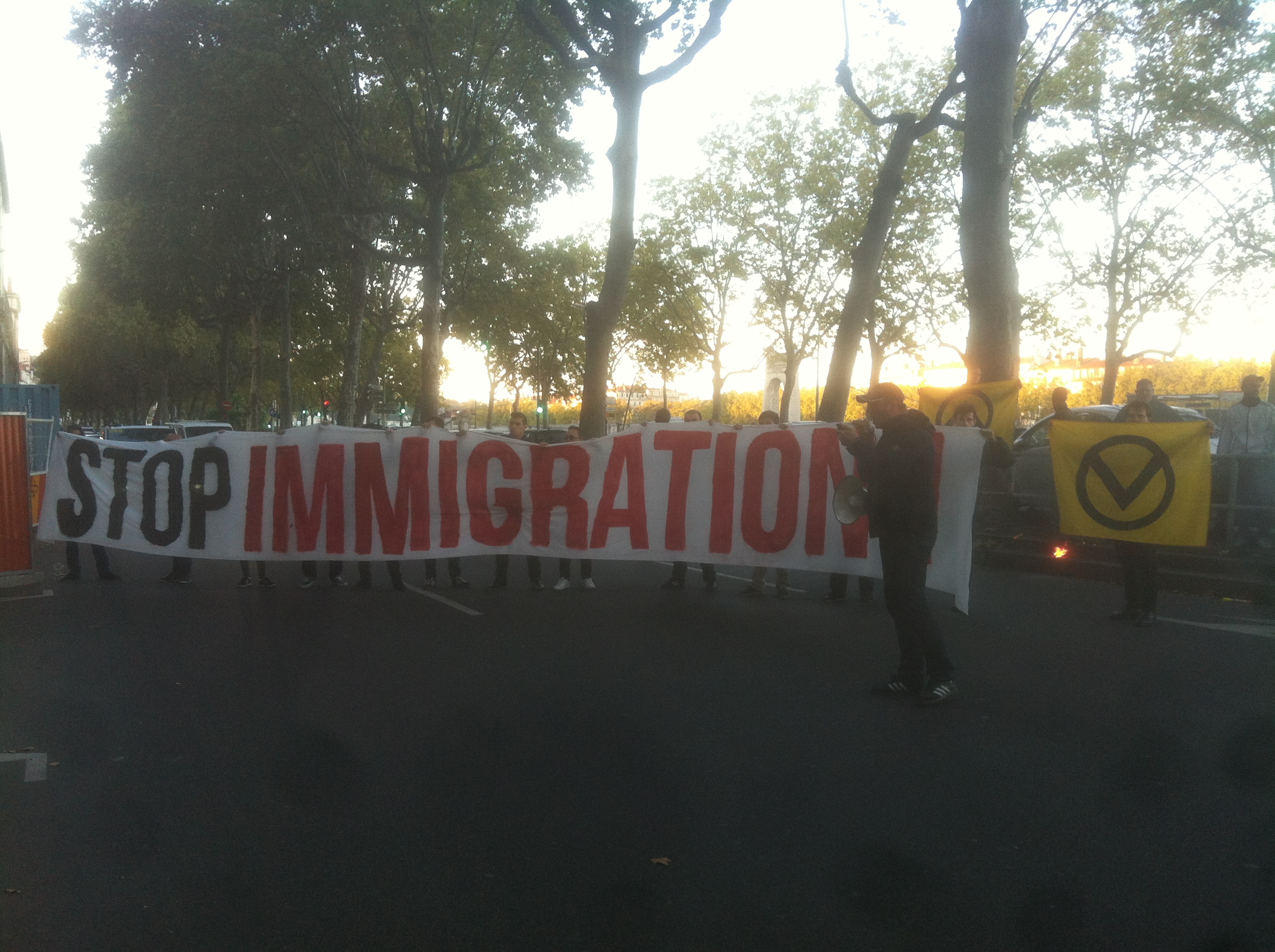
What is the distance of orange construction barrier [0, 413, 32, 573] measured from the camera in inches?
510

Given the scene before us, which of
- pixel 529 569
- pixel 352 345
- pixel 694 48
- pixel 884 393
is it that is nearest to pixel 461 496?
pixel 529 569

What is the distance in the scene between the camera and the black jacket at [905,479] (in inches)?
288

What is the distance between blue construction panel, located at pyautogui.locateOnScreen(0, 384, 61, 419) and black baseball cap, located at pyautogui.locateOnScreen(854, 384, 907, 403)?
18096 millimetres

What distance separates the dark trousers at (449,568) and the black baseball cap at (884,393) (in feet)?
21.6

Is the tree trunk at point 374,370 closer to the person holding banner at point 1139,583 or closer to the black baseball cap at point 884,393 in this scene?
the person holding banner at point 1139,583

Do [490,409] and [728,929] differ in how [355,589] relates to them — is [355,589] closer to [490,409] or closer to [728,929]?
[728,929]

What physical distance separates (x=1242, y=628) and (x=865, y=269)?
12.1 meters

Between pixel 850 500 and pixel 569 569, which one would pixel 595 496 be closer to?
pixel 569 569

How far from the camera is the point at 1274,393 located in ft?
81.5

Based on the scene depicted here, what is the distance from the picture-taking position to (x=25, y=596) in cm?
1254

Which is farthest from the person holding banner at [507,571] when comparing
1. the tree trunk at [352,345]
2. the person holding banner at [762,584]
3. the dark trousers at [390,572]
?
the tree trunk at [352,345]

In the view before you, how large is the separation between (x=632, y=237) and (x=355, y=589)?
11.0m

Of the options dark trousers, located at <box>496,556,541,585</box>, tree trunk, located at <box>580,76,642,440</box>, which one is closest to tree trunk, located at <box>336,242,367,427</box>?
tree trunk, located at <box>580,76,642,440</box>

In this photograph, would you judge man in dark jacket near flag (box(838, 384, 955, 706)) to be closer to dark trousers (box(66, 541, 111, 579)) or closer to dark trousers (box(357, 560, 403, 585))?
dark trousers (box(357, 560, 403, 585))
